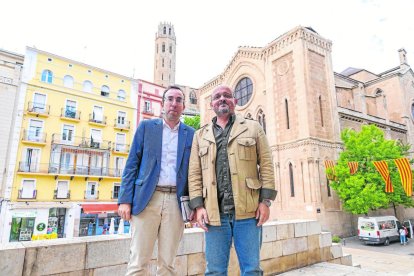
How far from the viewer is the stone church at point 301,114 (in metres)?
19.1

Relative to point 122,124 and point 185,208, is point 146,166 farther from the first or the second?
point 122,124

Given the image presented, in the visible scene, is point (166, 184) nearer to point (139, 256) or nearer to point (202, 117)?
point (139, 256)

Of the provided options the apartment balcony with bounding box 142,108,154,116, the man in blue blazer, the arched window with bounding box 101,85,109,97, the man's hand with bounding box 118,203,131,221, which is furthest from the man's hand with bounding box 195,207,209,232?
the apartment balcony with bounding box 142,108,154,116

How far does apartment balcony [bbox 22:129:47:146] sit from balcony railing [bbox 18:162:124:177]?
1702 millimetres

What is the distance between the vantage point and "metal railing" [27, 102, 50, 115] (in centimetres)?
2138

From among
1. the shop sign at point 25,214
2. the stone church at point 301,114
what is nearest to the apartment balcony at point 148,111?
the stone church at point 301,114

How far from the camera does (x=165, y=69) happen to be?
63344 millimetres

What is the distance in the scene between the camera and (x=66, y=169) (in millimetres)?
21719

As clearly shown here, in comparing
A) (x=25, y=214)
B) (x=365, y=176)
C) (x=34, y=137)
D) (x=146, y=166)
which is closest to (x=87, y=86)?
(x=34, y=137)

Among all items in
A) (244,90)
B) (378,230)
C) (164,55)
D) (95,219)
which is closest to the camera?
(378,230)

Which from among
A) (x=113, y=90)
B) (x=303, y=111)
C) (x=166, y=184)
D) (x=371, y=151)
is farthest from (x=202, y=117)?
(x=166, y=184)

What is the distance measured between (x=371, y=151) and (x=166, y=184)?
1994 centimetres

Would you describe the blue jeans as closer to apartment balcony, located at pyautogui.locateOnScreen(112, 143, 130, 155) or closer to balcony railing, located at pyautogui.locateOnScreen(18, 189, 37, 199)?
balcony railing, located at pyautogui.locateOnScreen(18, 189, 37, 199)

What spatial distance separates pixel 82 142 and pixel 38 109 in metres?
4.29
